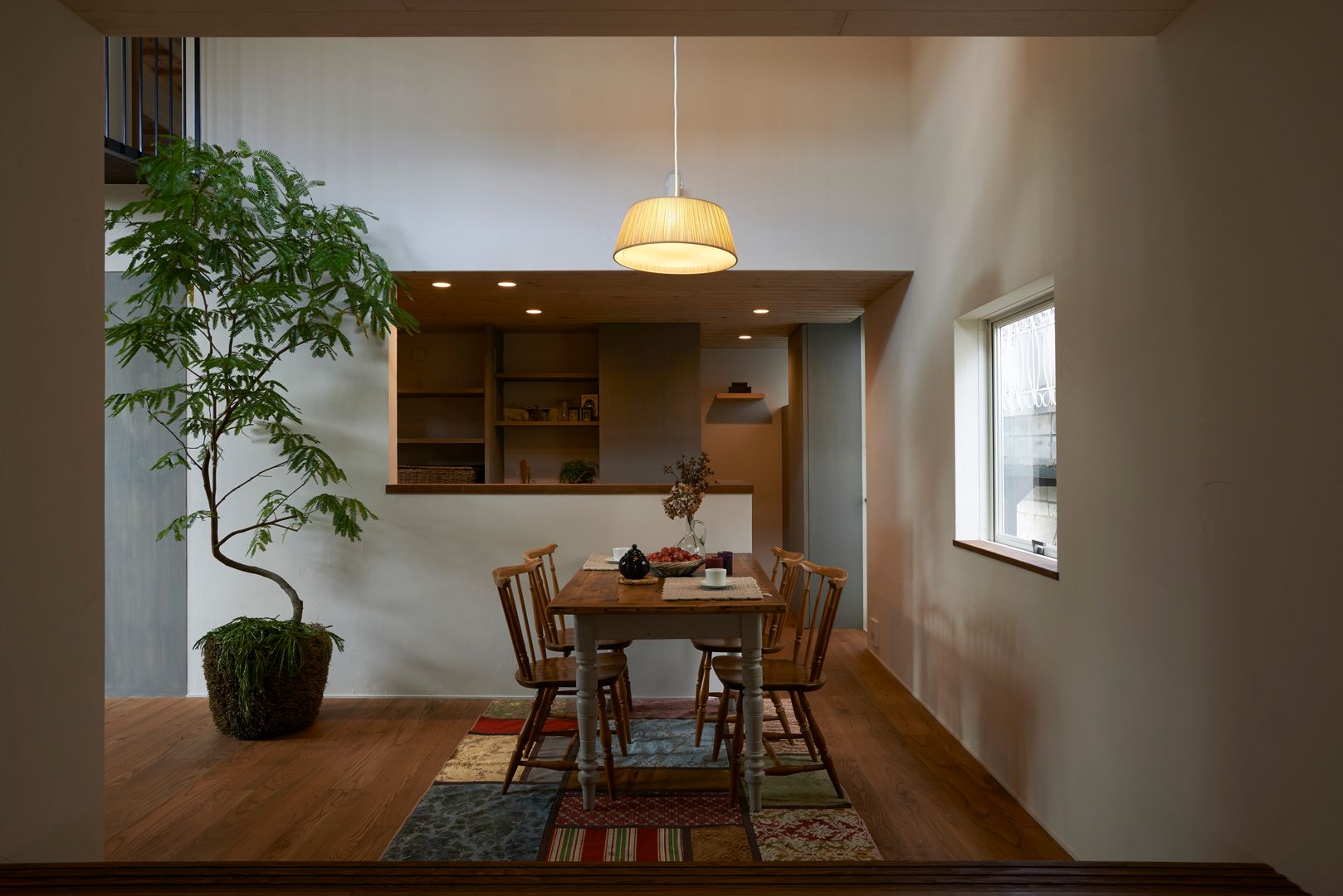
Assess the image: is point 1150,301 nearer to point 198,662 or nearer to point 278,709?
point 278,709

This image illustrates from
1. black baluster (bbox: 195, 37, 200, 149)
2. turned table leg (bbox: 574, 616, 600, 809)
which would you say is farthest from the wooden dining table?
black baluster (bbox: 195, 37, 200, 149)

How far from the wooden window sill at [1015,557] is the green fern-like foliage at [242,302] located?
2.72 meters

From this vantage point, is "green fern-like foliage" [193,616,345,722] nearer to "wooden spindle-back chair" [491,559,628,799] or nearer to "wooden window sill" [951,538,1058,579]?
"wooden spindle-back chair" [491,559,628,799]

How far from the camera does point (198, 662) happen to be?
14.1ft

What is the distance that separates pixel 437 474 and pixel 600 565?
2.76 m

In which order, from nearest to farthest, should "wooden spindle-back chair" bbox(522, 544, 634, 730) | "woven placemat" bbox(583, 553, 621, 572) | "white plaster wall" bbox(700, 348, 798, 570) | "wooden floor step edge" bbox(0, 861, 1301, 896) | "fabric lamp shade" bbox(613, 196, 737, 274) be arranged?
"wooden floor step edge" bbox(0, 861, 1301, 896) < "fabric lamp shade" bbox(613, 196, 737, 274) < "wooden spindle-back chair" bbox(522, 544, 634, 730) < "woven placemat" bbox(583, 553, 621, 572) < "white plaster wall" bbox(700, 348, 798, 570)

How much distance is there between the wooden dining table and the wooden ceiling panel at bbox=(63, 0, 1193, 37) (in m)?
1.69

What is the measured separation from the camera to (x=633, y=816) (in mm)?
2893

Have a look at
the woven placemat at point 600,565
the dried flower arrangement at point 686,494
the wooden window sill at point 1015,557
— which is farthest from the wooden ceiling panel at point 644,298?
the wooden window sill at point 1015,557

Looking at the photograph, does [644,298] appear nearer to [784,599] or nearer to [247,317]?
[247,317]

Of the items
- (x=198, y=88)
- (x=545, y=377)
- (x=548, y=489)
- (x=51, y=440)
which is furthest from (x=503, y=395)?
(x=51, y=440)

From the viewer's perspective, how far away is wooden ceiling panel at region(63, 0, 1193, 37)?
1.75m

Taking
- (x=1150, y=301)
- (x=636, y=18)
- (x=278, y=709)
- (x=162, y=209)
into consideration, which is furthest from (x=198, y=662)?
(x=1150, y=301)

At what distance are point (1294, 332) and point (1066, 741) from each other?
1564 mm
